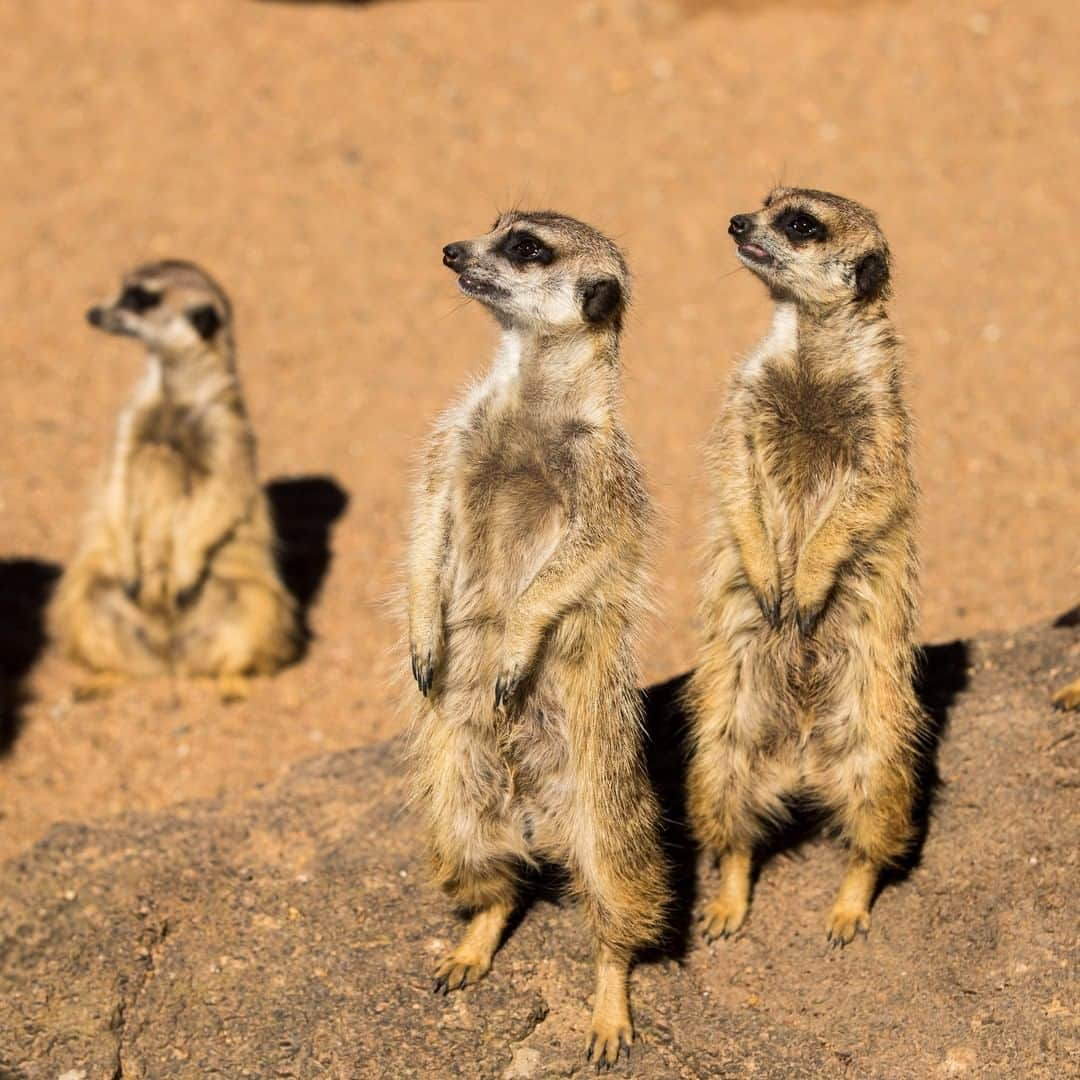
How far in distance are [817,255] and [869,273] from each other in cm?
13

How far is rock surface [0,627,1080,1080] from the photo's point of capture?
331 centimetres

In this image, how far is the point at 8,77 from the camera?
9.57 m

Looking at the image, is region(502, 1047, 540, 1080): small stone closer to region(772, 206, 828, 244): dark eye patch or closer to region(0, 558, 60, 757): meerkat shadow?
region(772, 206, 828, 244): dark eye patch

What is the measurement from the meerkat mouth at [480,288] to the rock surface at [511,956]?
1.36 m

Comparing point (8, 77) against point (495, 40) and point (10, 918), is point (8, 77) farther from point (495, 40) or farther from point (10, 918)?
point (10, 918)

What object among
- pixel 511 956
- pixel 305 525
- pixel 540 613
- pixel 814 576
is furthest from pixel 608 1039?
pixel 305 525

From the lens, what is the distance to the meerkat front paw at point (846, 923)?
359 cm

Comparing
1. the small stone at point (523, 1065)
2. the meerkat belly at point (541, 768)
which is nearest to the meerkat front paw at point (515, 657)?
the meerkat belly at point (541, 768)

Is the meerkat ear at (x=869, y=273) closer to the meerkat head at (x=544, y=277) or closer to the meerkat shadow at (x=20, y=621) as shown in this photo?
the meerkat head at (x=544, y=277)

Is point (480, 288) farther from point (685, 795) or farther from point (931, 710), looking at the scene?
point (931, 710)

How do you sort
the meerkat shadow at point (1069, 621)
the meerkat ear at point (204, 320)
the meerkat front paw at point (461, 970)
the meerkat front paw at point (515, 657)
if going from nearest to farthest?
the meerkat front paw at point (515, 657) → the meerkat front paw at point (461, 970) → the meerkat shadow at point (1069, 621) → the meerkat ear at point (204, 320)

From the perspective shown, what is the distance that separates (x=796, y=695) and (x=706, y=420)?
3.69 meters

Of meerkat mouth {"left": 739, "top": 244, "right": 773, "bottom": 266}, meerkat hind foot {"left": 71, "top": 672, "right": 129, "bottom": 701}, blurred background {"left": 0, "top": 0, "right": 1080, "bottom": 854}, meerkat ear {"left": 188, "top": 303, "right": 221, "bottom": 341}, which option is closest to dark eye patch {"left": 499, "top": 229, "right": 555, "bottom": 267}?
meerkat mouth {"left": 739, "top": 244, "right": 773, "bottom": 266}

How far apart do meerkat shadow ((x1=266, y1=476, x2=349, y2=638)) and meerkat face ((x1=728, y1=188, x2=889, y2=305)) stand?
131 inches
